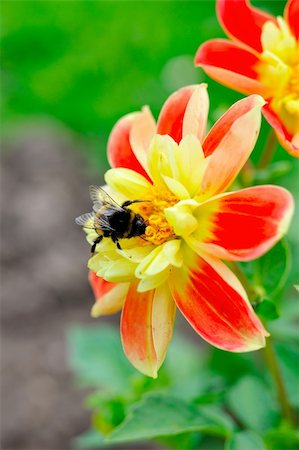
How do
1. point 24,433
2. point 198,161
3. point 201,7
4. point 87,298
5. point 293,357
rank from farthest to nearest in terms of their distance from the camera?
point 201,7
point 87,298
point 24,433
point 293,357
point 198,161

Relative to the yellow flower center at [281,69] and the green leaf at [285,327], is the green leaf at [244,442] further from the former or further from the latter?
the yellow flower center at [281,69]

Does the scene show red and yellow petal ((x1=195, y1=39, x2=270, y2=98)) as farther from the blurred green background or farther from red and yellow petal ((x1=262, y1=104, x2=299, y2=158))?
the blurred green background

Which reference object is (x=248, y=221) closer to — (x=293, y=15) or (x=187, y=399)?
(x=293, y=15)

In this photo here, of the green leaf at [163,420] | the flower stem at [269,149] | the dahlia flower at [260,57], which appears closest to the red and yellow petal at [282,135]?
the dahlia flower at [260,57]

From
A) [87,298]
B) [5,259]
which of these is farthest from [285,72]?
[5,259]

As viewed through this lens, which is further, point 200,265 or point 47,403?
point 47,403

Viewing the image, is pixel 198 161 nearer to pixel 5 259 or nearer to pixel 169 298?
pixel 169 298

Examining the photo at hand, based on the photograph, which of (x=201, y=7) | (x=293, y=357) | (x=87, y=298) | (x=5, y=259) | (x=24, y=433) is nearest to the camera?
(x=293, y=357)
